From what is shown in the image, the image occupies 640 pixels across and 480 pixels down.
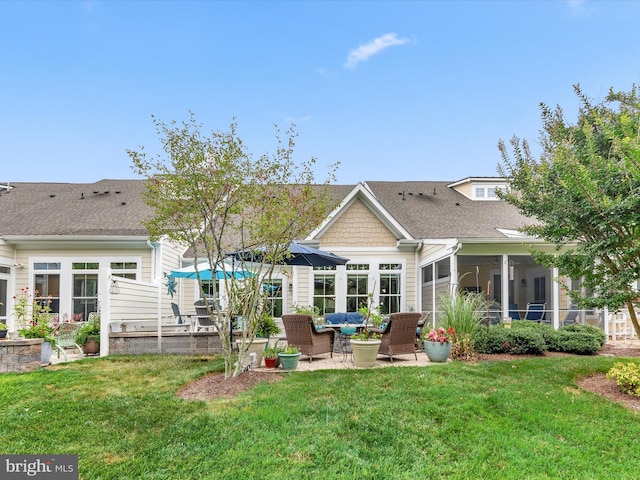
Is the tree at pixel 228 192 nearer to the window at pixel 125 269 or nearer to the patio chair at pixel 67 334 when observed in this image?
the patio chair at pixel 67 334

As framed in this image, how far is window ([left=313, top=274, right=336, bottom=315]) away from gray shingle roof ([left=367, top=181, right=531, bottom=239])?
2826mm

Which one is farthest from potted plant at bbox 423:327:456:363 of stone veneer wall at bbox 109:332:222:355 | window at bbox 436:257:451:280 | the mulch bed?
window at bbox 436:257:451:280

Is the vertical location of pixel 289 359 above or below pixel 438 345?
below

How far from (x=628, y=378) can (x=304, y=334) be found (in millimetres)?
5049

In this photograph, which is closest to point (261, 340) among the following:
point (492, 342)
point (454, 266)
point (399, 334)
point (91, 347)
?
point (399, 334)

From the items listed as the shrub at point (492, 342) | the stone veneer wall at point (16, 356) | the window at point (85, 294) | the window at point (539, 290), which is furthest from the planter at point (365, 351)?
the window at point (539, 290)

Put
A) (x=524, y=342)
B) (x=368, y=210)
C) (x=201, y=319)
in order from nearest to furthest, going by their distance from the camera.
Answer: (x=524, y=342)
(x=201, y=319)
(x=368, y=210)

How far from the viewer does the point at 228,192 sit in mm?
6750

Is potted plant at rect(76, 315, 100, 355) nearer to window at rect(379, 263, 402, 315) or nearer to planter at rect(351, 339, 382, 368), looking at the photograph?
planter at rect(351, 339, 382, 368)

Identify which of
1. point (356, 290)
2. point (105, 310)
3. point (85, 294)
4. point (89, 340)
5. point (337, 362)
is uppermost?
point (356, 290)

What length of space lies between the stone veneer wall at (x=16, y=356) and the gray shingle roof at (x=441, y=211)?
386 inches

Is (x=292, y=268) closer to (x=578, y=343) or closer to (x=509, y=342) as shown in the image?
(x=509, y=342)

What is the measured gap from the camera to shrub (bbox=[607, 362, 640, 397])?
231 inches

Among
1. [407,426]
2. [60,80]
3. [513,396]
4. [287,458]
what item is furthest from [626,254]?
[60,80]
